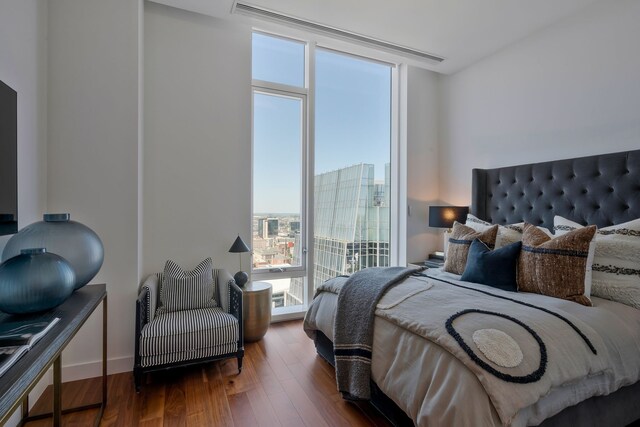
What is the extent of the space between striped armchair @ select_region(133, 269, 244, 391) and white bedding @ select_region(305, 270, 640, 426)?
44.4 inches

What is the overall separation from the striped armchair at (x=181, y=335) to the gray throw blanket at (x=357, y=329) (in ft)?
2.70

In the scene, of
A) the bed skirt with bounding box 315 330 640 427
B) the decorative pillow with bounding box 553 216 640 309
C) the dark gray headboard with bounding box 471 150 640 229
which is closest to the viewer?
the bed skirt with bounding box 315 330 640 427

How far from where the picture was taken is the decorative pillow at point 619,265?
187 cm

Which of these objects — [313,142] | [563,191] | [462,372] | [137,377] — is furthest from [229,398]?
[563,191]

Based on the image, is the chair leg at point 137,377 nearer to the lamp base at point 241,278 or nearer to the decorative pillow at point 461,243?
the lamp base at point 241,278

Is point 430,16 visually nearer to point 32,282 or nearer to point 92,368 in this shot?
point 32,282

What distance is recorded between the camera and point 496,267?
2.17 m

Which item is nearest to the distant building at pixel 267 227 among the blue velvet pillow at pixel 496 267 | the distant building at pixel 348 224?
the distant building at pixel 348 224

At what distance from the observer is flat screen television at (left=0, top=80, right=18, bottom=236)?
1.52 metres

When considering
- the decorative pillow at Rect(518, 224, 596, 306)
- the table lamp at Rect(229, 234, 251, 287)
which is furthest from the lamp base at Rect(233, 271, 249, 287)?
the decorative pillow at Rect(518, 224, 596, 306)

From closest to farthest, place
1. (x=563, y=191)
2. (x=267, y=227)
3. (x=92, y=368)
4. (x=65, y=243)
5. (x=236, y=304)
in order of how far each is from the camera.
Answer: (x=65, y=243) → (x=92, y=368) → (x=236, y=304) → (x=563, y=191) → (x=267, y=227)

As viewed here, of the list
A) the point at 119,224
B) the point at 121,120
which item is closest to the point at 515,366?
the point at 119,224

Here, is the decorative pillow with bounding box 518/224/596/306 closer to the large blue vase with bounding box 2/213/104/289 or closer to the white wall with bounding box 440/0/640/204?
the white wall with bounding box 440/0/640/204

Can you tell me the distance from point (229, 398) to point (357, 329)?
0.98 metres
